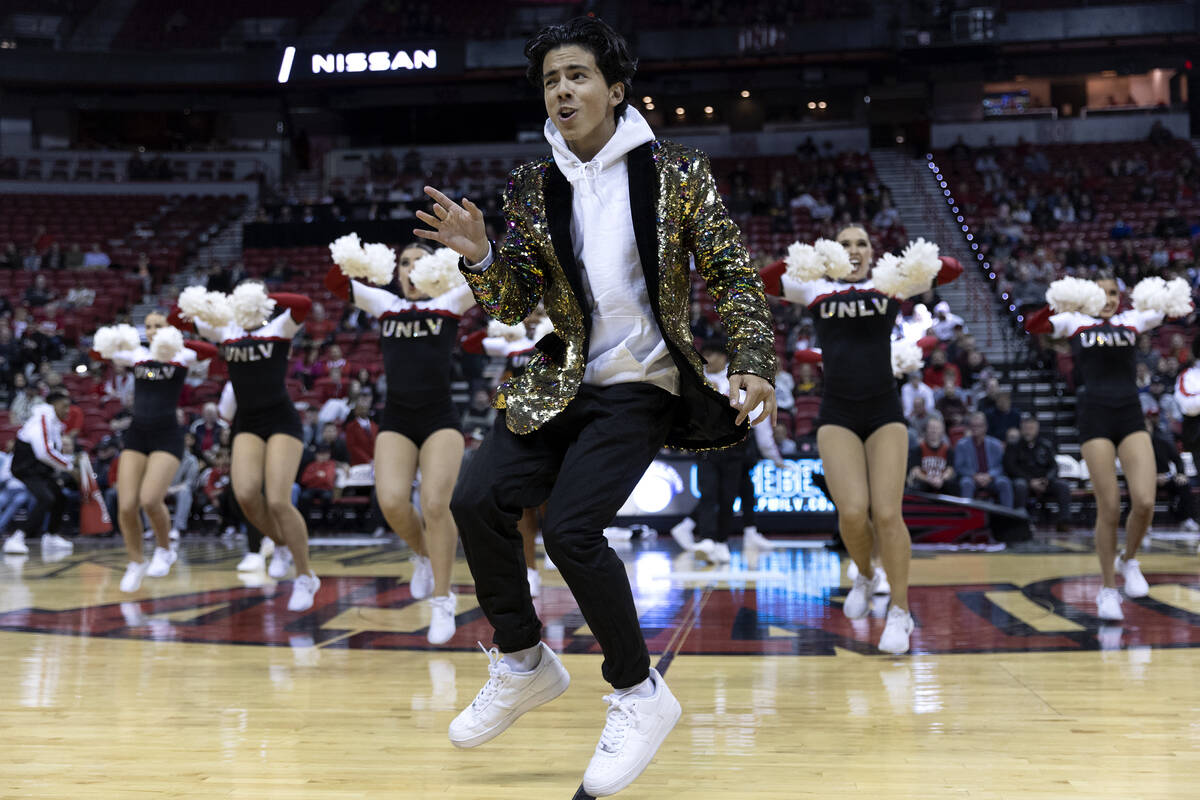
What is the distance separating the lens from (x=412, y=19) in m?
28.7

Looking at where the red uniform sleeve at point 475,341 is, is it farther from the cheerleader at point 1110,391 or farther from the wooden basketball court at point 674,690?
the cheerleader at point 1110,391

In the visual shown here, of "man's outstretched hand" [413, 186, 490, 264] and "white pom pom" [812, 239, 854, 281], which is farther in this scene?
"white pom pom" [812, 239, 854, 281]

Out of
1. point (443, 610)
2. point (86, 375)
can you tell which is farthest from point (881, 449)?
point (86, 375)

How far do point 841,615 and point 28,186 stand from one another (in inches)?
995

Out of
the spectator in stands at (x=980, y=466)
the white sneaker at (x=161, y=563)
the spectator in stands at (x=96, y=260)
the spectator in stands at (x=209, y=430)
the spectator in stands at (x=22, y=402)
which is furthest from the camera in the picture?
the spectator in stands at (x=96, y=260)

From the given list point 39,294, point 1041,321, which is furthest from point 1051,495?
point 39,294

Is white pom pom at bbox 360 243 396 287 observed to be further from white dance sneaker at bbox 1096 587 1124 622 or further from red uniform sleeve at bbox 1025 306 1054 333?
white dance sneaker at bbox 1096 587 1124 622

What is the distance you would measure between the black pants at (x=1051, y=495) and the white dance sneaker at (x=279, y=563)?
7.33 m

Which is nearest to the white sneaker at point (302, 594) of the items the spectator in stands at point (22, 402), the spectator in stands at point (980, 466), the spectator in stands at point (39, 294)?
the spectator in stands at point (980, 466)

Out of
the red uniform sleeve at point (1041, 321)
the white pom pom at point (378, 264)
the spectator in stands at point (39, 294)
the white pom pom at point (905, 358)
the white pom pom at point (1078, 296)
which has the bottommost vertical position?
the white pom pom at point (905, 358)

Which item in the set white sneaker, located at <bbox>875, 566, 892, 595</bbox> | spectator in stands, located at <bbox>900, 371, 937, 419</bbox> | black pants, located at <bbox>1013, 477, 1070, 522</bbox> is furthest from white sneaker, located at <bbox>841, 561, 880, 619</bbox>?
spectator in stands, located at <bbox>900, 371, 937, 419</bbox>

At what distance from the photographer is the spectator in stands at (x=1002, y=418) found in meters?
12.5

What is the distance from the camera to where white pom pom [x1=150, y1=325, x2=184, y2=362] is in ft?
26.5

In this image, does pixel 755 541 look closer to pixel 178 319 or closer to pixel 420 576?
pixel 420 576
